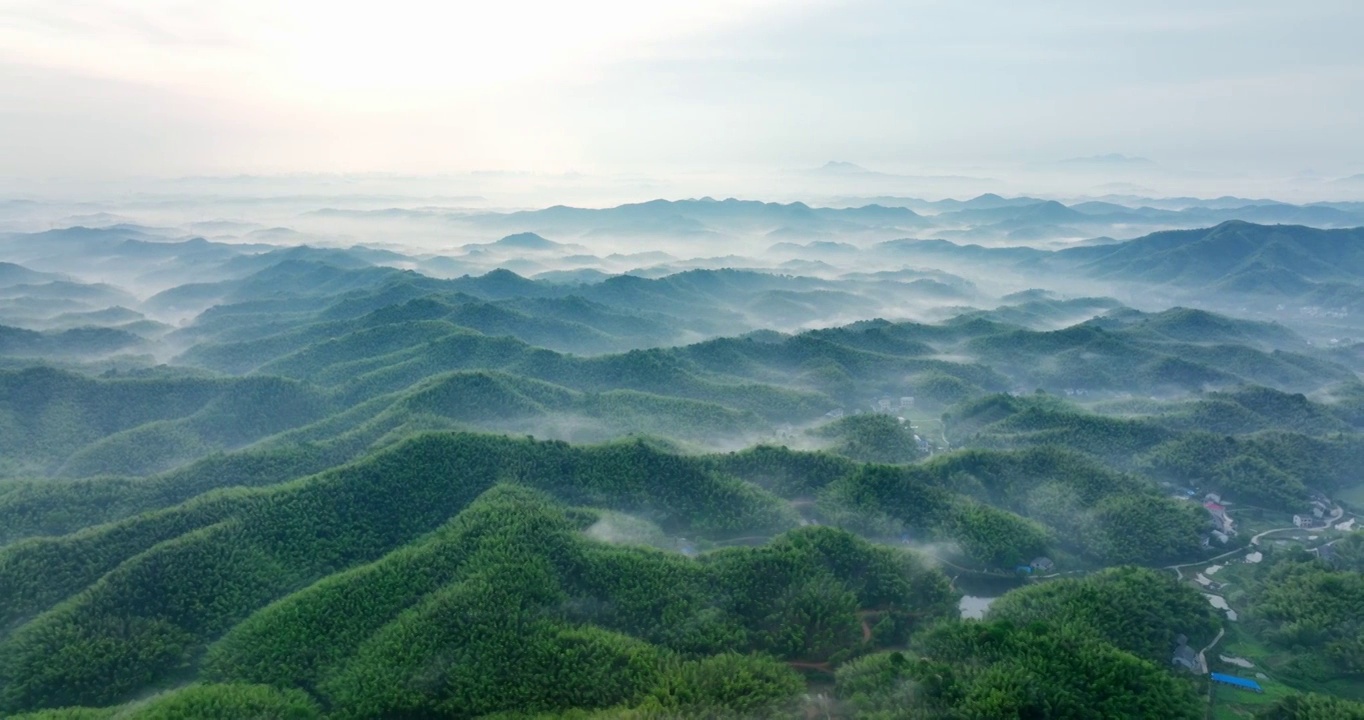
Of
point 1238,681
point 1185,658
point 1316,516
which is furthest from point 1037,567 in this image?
point 1316,516

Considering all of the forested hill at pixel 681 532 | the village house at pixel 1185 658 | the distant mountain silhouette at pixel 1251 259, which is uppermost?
the distant mountain silhouette at pixel 1251 259

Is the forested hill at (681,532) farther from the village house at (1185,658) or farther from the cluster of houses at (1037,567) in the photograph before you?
the village house at (1185,658)

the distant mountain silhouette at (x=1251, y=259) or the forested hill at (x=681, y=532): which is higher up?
the distant mountain silhouette at (x=1251, y=259)

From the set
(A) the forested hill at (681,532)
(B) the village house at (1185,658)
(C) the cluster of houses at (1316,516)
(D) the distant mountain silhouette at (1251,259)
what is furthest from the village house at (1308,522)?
(D) the distant mountain silhouette at (1251,259)

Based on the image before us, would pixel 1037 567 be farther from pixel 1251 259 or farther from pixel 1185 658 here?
pixel 1251 259

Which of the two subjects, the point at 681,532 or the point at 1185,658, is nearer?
the point at 1185,658

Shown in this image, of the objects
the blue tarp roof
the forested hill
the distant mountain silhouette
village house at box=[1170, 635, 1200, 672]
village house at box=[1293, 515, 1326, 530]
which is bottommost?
the blue tarp roof

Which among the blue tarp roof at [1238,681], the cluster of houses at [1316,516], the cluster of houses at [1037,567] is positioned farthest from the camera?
the cluster of houses at [1316,516]

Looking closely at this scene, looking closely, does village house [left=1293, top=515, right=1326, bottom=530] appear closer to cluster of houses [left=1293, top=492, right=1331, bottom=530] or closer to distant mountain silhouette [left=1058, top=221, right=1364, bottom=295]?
cluster of houses [left=1293, top=492, right=1331, bottom=530]

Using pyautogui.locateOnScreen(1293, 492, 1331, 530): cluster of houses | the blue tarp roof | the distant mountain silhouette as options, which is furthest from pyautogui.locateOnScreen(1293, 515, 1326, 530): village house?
the distant mountain silhouette
